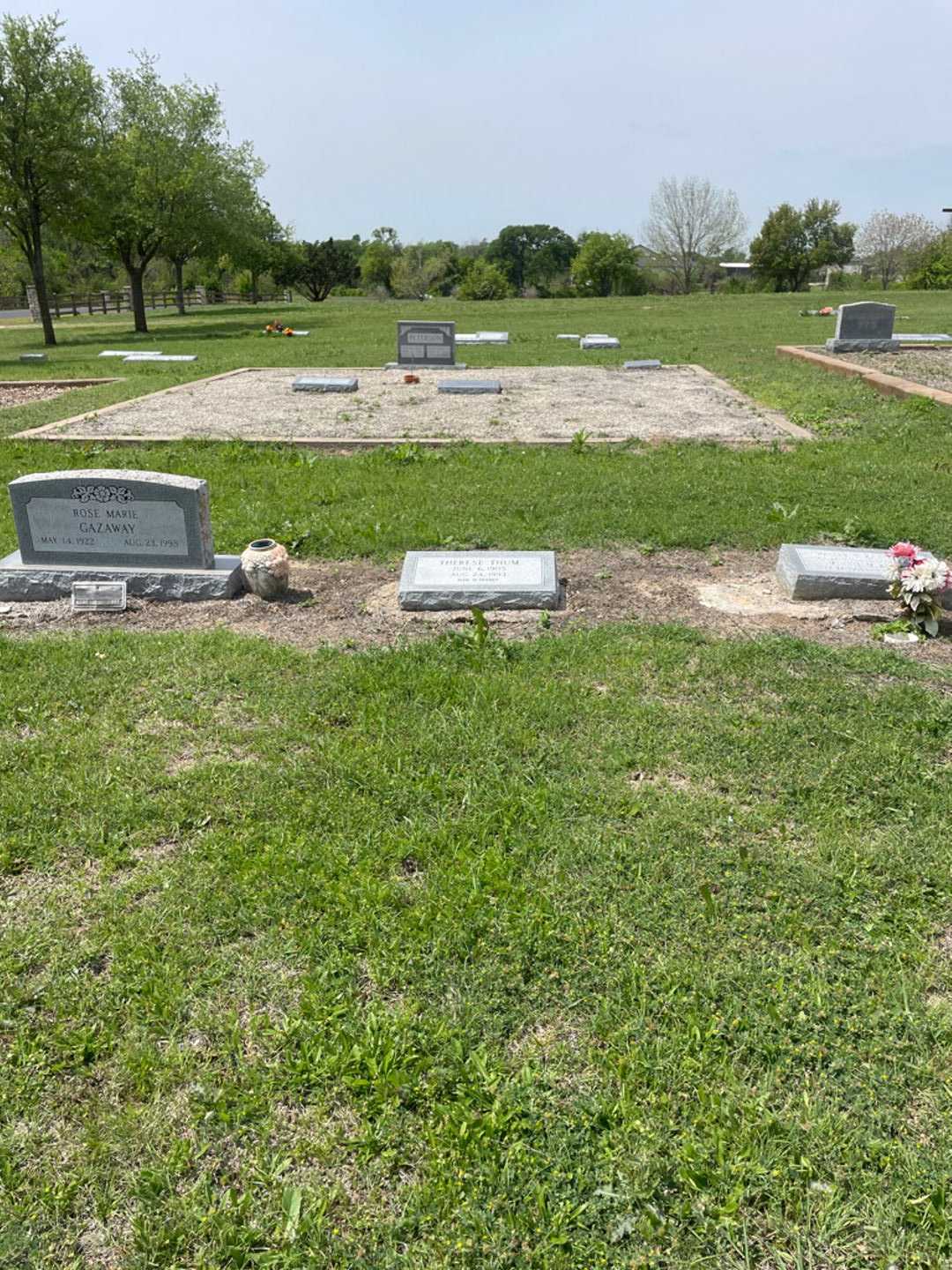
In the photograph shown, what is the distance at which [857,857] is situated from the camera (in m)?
3.07

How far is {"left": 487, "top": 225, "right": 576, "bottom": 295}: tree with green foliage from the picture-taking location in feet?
276

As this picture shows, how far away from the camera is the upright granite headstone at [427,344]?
17.4m

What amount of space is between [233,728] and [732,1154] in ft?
8.74

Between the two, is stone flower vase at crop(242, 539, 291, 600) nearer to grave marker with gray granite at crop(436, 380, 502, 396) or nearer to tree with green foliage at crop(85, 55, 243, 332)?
grave marker with gray granite at crop(436, 380, 502, 396)

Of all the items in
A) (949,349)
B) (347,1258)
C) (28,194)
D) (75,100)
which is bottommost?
(347,1258)

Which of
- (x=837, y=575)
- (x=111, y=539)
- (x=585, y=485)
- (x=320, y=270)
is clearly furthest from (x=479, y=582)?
(x=320, y=270)

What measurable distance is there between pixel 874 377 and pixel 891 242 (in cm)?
6646

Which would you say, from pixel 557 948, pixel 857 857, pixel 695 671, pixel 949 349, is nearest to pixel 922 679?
pixel 695 671

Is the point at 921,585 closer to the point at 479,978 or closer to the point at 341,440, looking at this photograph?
the point at 479,978

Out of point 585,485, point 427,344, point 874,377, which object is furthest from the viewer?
point 427,344

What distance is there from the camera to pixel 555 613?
5383 millimetres

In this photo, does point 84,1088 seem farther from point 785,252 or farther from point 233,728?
point 785,252

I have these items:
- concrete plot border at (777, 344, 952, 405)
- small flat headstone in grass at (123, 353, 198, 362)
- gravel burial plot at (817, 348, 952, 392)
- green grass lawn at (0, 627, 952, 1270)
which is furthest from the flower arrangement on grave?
small flat headstone in grass at (123, 353, 198, 362)

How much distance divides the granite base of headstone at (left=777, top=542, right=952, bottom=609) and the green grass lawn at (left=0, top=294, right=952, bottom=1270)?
0.85 meters
